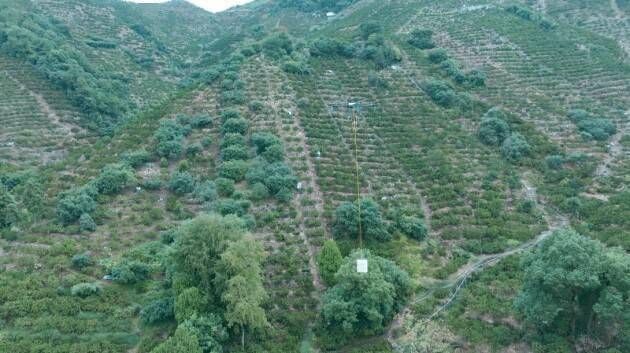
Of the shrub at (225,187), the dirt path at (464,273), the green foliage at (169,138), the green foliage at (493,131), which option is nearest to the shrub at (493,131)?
the green foliage at (493,131)

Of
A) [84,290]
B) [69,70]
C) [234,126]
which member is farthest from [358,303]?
[69,70]

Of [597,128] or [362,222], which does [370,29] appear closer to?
[597,128]

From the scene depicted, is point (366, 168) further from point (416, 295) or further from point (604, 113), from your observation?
point (604, 113)

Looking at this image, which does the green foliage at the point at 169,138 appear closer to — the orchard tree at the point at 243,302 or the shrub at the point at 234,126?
the shrub at the point at 234,126

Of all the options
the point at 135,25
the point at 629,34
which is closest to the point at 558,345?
the point at 629,34

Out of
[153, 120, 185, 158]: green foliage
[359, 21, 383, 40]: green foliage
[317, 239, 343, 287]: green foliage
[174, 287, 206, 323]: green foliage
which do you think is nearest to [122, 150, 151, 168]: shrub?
[153, 120, 185, 158]: green foliage
